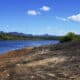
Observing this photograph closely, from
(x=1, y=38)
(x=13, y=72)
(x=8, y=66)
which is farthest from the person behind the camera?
(x=1, y=38)

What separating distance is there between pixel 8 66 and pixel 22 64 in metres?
0.34

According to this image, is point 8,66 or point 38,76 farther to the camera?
point 8,66

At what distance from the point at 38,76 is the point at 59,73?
47 centimetres

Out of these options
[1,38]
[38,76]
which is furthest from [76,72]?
[1,38]

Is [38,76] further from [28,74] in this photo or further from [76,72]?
[76,72]

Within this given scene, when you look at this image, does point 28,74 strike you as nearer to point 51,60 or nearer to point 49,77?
point 49,77

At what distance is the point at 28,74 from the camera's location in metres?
7.63

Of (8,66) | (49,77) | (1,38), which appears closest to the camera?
(49,77)

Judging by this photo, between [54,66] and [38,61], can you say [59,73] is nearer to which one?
[54,66]

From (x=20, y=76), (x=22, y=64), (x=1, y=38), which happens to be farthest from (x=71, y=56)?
(x=1, y=38)

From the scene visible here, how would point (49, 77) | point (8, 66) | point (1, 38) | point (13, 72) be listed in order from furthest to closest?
point (1, 38)
point (8, 66)
point (13, 72)
point (49, 77)

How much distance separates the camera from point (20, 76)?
7.60m

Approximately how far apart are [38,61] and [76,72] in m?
1.43

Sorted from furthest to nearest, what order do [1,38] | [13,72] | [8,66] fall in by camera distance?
[1,38]
[8,66]
[13,72]
